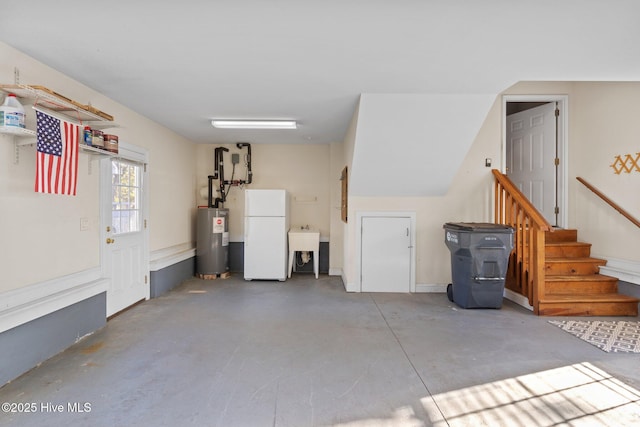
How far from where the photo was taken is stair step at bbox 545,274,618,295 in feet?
12.8

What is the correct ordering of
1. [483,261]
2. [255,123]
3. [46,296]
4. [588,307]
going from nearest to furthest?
1. [46,296]
2. [588,307]
3. [483,261]
4. [255,123]

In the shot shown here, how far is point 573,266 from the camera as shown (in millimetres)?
4141

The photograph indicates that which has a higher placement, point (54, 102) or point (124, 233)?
point (54, 102)

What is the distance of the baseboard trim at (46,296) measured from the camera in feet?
7.58

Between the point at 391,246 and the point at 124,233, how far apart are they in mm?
3759

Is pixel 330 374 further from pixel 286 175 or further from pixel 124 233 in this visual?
pixel 286 175

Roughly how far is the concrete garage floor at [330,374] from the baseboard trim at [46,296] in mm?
447

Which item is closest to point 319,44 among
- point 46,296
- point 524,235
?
point 46,296

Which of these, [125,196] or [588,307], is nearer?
[588,307]

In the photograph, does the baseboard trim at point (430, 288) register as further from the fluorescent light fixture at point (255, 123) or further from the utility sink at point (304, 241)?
the fluorescent light fixture at point (255, 123)

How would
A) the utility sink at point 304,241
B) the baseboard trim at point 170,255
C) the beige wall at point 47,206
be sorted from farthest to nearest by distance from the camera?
the utility sink at point 304,241 → the baseboard trim at point 170,255 → the beige wall at point 47,206

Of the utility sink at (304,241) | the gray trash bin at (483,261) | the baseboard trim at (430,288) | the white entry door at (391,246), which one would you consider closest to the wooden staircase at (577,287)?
the gray trash bin at (483,261)

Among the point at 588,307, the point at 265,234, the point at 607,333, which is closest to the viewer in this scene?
the point at 607,333

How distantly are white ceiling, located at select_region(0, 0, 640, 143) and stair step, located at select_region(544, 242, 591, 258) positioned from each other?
226cm
